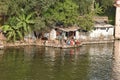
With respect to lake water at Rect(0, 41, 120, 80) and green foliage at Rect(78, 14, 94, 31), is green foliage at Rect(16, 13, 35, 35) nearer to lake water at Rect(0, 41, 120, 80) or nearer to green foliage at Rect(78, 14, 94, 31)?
lake water at Rect(0, 41, 120, 80)

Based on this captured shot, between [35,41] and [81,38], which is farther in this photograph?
[81,38]

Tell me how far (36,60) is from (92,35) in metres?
21.2

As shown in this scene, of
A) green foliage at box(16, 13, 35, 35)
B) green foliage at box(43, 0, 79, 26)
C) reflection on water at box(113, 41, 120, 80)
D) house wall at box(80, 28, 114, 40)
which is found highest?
green foliage at box(43, 0, 79, 26)

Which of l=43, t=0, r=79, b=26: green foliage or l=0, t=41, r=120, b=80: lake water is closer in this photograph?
l=0, t=41, r=120, b=80: lake water

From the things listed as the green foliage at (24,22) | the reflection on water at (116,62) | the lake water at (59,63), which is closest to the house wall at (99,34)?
the reflection on water at (116,62)

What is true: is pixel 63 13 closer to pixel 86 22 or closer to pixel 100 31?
pixel 86 22

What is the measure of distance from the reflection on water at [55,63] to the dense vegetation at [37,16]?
12.3ft

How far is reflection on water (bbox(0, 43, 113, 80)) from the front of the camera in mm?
43500

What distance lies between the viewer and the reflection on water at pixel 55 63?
43500 millimetres

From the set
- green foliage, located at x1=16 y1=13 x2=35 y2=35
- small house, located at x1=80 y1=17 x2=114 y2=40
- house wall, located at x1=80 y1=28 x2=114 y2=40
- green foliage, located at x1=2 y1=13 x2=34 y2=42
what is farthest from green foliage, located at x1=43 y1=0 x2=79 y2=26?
small house, located at x1=80 y1=17 x2=114 y2=40

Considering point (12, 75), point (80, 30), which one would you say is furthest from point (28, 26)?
point (12, 75)

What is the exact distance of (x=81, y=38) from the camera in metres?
68.4

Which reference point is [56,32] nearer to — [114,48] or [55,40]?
[55,40]

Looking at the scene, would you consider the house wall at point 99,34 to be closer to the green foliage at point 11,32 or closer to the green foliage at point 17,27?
the green foliage at point 17,27
